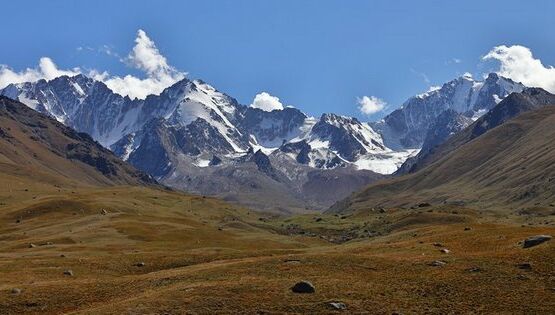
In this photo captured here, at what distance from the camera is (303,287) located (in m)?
51.7

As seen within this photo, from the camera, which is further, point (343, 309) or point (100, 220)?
point (100, 220)

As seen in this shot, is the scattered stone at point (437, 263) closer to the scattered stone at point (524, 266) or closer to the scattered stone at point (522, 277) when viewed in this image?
the scattered stone at point (524, 266)

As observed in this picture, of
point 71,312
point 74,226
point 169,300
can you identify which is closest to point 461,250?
point 169,300

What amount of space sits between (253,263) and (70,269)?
21.8 meters

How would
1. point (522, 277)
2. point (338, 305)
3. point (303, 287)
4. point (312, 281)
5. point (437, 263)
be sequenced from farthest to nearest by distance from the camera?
point (437, 263) < point (312, 281) < point (522, 277) < point (303, 287) < point (338, 305)

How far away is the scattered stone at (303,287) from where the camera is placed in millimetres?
51500

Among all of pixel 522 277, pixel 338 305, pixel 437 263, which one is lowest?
pixel 338 305

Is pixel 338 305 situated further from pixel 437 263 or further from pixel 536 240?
pixel 536 240

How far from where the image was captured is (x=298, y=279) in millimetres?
55969

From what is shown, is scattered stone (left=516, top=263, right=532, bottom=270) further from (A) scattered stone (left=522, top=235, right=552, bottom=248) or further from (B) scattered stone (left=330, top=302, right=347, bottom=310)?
(B) scattered stone (left=330, top=302, right=347, bottom=310)

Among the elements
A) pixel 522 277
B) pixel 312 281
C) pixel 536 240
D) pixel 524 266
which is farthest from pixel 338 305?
pixel 536 240

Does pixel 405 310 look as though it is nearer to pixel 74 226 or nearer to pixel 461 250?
pixel 461 250

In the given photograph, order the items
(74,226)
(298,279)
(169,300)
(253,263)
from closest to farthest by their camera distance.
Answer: (169,300)
(298,279)
(253,263)
(74,226)

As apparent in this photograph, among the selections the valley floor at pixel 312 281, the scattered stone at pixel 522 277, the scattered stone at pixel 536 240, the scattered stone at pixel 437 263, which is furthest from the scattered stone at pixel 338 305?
the scattered stone at pixel 536 240
